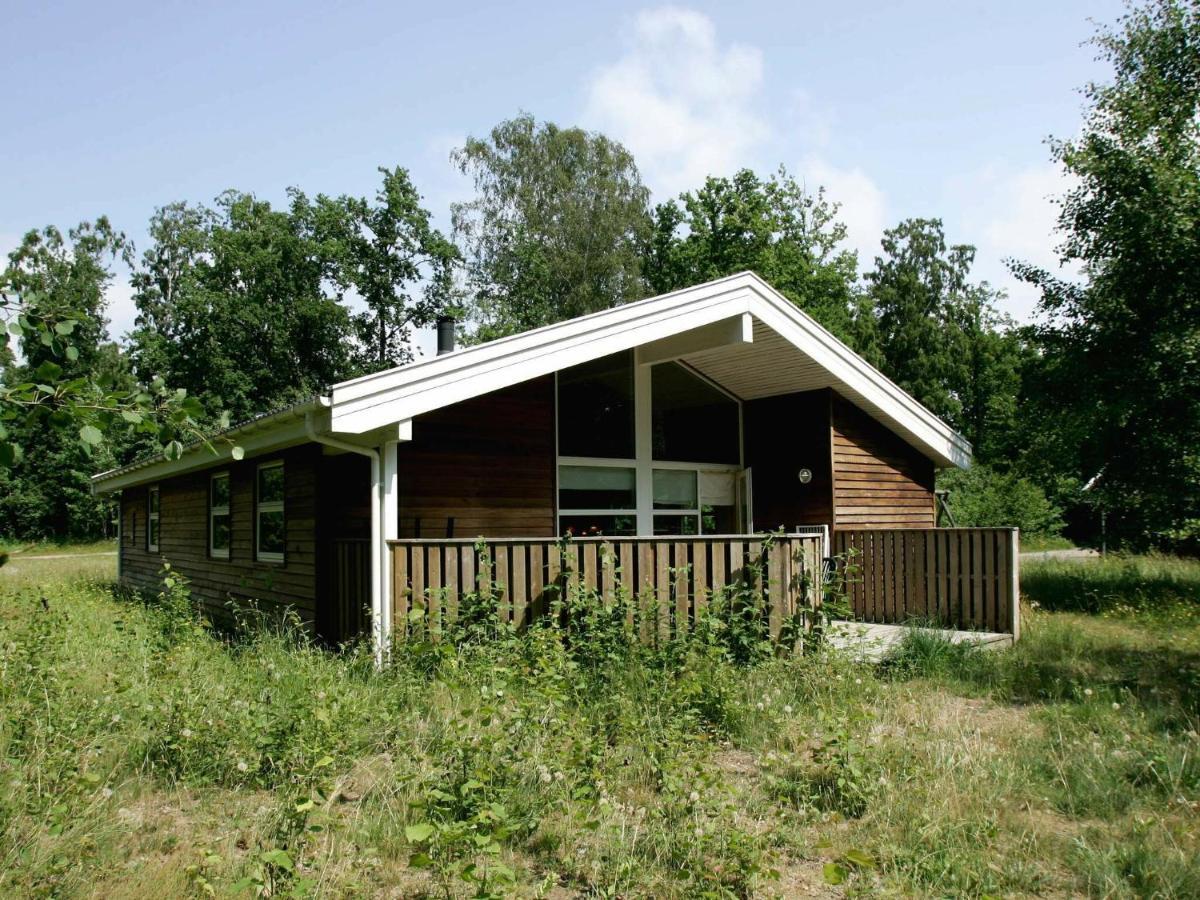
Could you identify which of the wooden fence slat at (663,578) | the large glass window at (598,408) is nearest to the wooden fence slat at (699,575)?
the wooden fence slat at (663,578)

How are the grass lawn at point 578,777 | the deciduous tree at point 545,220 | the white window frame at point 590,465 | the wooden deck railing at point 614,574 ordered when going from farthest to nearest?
the deciduous tree at point 545,220
the white window frame at point 590,465
the wooden deck railing at point 614,574
the grass lawn at point 578,777

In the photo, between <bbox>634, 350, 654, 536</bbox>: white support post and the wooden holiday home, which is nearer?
the wooden holiday home

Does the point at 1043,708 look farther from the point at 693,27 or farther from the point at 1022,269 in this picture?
the point at 1022,269

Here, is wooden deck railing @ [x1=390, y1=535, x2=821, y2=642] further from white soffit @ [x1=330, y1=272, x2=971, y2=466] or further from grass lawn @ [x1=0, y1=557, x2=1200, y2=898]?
white soffit @ [x1=330, y1=272, x2=971, y2=466]

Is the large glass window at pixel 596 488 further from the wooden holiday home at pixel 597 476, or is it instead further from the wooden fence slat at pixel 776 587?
the wooden fence slat at pixel 776 587

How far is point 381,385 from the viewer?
280 inches

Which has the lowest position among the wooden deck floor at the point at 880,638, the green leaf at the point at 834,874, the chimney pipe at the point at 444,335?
the wooden deck floor at the point at 880,638

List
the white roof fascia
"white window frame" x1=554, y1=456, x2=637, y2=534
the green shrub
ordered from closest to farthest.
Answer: the white roof fascia, "white window frame" x1=554, y1=456, x2=637, y2=534, the green shrub

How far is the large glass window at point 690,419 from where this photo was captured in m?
11.5

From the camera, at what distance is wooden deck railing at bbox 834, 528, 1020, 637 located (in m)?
9.51

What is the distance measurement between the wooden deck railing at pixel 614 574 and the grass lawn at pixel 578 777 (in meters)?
0.57

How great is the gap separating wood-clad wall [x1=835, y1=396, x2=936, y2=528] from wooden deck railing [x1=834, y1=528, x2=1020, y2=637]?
0.76 metres

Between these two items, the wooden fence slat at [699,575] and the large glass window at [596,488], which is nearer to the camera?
the wooden fence slat at [699,575]

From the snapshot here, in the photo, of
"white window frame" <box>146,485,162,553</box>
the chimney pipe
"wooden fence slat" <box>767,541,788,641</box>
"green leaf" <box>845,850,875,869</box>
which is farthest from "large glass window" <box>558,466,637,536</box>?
"white window frame" <box>146,485,162,553</box>
